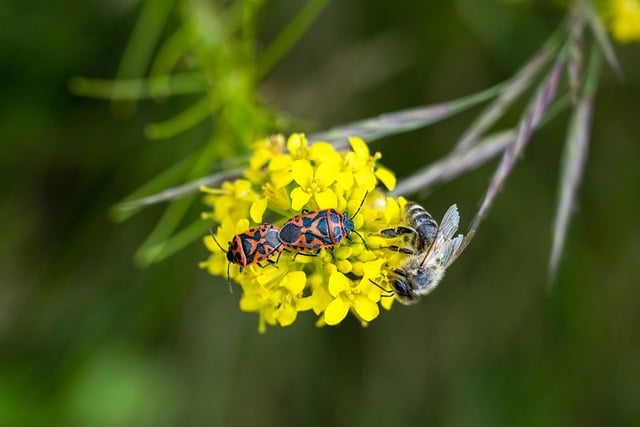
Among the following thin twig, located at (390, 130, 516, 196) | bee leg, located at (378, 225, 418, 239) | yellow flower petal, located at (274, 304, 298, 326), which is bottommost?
yellow flower petal, located at (274, 304, 298, 326)

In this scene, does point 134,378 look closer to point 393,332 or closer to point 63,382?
point 63,382

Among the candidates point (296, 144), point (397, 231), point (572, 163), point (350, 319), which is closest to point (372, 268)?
point (397, 231)

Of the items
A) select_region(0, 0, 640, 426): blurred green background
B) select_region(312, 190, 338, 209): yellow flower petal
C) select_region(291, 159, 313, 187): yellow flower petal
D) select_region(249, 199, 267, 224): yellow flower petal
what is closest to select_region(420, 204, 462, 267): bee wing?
select_region(312, 190, 338, 209): yellow flower petal

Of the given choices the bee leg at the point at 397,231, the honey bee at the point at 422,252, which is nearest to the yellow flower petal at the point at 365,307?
the honey bee at the point at 422,252

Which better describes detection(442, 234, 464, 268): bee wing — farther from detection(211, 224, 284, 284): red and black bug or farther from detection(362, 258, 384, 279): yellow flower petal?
detection(211, 224, 284, 284): red and black bug

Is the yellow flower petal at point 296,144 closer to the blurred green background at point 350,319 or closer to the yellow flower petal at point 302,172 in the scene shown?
the yellow flower petal at point 302,172

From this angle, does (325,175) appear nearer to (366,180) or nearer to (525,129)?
(366,180)
